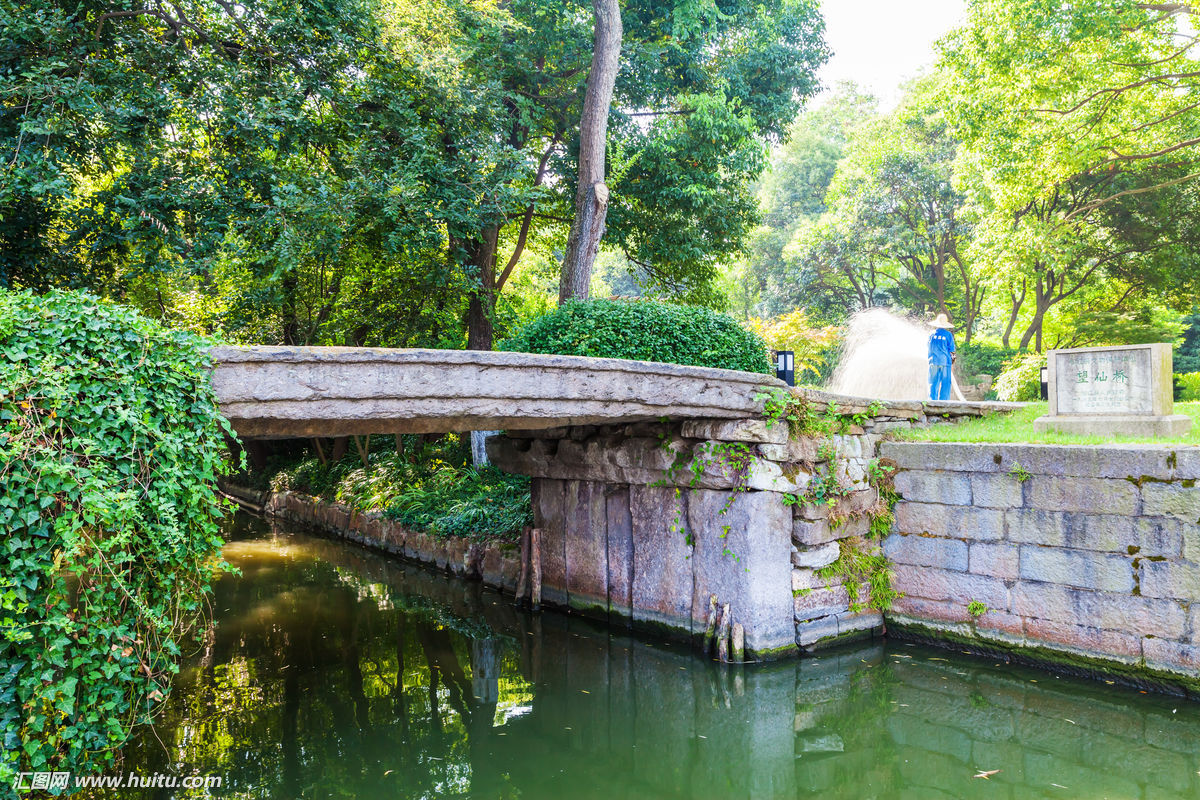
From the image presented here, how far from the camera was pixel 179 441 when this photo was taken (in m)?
3.26

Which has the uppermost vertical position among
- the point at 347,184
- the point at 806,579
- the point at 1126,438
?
the point at 347,184

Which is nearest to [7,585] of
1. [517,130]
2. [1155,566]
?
[1155,566]

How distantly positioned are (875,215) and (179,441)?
22548 mm

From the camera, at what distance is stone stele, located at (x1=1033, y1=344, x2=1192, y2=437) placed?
579cm

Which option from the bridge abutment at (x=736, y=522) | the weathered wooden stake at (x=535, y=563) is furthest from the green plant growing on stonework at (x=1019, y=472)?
the weathered wooden stake at (x=535, y=563)

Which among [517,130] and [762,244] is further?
[762,244]

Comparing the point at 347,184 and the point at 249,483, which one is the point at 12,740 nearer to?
the point at 347,184

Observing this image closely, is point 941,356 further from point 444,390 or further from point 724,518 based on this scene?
point 444,390

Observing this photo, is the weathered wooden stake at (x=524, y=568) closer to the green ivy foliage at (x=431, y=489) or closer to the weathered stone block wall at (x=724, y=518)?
the green ivy foliage at (x=431, y=489)

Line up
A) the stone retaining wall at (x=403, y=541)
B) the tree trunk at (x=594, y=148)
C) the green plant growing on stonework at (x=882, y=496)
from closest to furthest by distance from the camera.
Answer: the green plant growing on stonework at (x=882, y=496), the stone retaining wall at (x=403, y=541), the tree trunk at (x=594, y=148)

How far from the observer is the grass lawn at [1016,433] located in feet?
18.5

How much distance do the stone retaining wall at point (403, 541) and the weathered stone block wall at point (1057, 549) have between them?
4.20m

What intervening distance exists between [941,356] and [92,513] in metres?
8.39

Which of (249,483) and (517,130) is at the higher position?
(517,130)
